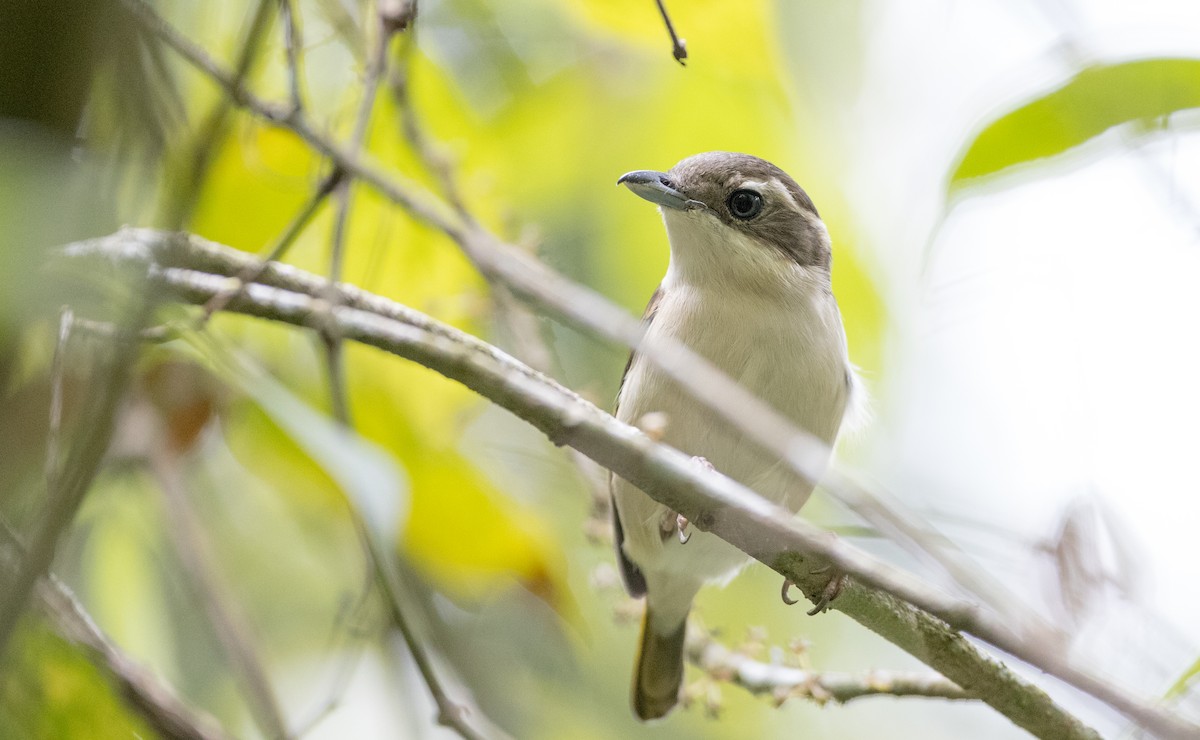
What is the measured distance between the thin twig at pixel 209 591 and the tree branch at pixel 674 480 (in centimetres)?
106

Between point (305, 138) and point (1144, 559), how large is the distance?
7.60ft

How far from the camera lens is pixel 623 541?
12.4 ft

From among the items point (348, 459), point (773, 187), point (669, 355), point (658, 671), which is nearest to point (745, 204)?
point (773, 187)

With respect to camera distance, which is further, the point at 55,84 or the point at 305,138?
the point at 305,138

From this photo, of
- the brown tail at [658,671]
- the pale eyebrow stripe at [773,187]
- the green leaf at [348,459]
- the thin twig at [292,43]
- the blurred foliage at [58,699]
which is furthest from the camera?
the brown tail at [658,671]

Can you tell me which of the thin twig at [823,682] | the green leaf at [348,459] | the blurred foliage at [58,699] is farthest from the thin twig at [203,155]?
the thin twig at [823,682]

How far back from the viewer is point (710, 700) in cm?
329

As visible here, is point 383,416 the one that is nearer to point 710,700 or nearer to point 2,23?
point 710,700

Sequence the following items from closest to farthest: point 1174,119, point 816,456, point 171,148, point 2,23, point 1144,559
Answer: point 2,23 → point 171,148 → point 1174,119 → point 1144,559 → point 816,456

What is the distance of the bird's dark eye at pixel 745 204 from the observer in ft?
11.7

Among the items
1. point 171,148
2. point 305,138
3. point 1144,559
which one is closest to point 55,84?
point 171,148

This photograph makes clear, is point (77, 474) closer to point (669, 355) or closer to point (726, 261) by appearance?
point (669, 355)

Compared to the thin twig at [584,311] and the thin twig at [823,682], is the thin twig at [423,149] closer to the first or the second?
the thin twig at [584,311]

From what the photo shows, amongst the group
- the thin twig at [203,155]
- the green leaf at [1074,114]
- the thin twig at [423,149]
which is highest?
the green leaf at [1074,114]
